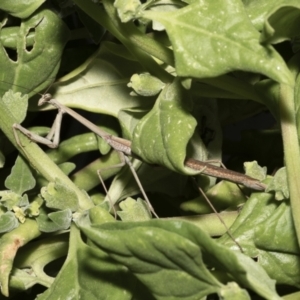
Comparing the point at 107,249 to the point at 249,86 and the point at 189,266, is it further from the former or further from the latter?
the point at 249,86

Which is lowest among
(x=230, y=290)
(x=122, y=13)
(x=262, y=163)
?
(x=262, y=163)

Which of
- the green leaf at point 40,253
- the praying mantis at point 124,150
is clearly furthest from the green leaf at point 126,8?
the green leaf at point 40,253

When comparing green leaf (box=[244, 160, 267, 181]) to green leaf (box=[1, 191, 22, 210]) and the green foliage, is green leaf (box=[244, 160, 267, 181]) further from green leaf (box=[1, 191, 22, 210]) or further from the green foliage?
green leaf (box=[1, 191, 22, 210])

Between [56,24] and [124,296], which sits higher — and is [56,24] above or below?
above

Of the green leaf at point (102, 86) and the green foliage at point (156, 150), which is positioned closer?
the green foliage at point (156, 150)

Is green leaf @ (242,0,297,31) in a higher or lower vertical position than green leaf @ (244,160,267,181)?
higher

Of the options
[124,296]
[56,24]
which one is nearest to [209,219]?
[124,296]

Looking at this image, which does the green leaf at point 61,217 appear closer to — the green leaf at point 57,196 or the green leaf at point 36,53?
the green leaf at point 57,196

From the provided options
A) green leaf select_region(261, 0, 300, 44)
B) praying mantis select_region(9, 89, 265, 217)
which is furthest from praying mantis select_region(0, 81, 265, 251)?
green leaf select_region(261, 0, 300, 44)
